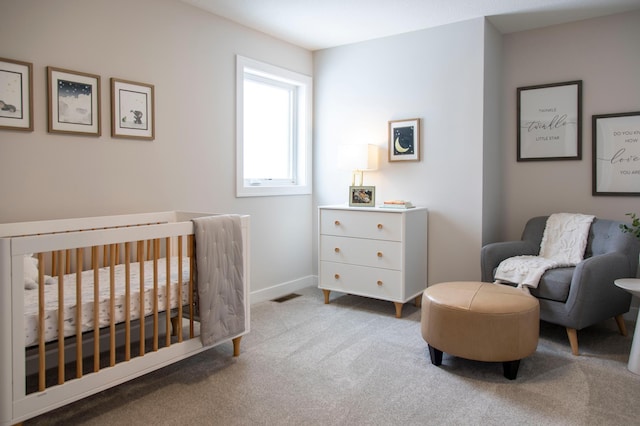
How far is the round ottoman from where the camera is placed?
2.38 meters

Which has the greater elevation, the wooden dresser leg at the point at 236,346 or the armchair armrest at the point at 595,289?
the armchair armrest at the point at 595,289

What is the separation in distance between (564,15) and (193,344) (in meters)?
3.52

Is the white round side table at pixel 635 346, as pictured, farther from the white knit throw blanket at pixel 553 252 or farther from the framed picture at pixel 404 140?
the framed picture at pixel 404 140

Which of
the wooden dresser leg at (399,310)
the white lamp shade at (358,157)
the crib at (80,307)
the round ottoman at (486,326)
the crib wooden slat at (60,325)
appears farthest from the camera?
the white lamp shade at (358,157)

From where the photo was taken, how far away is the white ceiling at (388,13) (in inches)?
128

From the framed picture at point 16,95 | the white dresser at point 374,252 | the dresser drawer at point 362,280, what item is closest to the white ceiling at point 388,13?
the framed picture at point 16,95

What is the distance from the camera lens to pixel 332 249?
387 centimetres

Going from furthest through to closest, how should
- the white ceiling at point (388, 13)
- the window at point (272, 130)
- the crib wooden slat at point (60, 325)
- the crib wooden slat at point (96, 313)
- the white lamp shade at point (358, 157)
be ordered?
1. the white lamp shade at point (358, 157)
2. the window at point (272, 130)
3. the white ceiling at point (388, 13)
4. the crib wooden slat at point (96, 313)
5. the crib wooden slat at point (60, 325)

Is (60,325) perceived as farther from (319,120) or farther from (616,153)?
(616,153)

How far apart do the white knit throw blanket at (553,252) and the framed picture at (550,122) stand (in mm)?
571

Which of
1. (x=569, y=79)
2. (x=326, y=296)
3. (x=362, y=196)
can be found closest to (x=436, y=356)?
(x=326, y=296)

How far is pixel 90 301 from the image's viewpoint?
2066 millimetres

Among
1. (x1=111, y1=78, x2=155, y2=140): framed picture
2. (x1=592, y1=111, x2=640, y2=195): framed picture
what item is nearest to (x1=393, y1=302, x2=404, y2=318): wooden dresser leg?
(x1=592, y1=111, x2=640, y2=195): framed picture

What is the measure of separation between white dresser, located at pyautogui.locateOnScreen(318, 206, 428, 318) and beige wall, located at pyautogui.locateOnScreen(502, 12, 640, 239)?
0.90 meters
